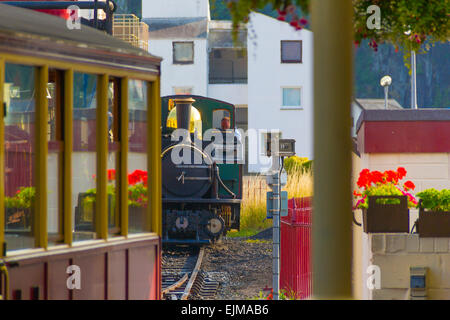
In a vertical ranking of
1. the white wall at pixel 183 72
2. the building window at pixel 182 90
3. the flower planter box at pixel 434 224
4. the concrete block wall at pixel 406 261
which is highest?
the white wall at pixel 183 72

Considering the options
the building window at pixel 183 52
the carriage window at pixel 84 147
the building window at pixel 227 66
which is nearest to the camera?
the carriage window at pixel 84 147

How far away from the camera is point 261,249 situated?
15320 millimetres

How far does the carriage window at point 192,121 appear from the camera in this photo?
1580 centimetres

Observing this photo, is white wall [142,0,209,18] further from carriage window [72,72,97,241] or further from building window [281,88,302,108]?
carriage window [72,72,97,241]

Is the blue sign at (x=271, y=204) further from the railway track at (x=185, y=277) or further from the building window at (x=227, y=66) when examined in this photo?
the building window at (x=227, y=66)

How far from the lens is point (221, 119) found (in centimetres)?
1650

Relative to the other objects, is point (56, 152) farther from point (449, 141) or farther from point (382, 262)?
point (449, 141)

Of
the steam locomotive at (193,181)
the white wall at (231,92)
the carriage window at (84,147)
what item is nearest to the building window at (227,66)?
the white wall at (231,92)

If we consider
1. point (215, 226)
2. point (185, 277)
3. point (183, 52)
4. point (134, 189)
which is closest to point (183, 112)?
point (215, 226)

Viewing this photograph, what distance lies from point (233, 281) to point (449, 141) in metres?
5.75

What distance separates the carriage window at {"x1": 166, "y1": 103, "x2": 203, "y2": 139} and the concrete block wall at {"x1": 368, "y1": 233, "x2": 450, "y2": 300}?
10.1 meters

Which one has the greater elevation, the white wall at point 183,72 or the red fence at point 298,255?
the white wall at point 183,72

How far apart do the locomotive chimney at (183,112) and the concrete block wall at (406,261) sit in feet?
33.0

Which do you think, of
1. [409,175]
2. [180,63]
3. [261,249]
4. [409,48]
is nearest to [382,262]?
[409,175]
